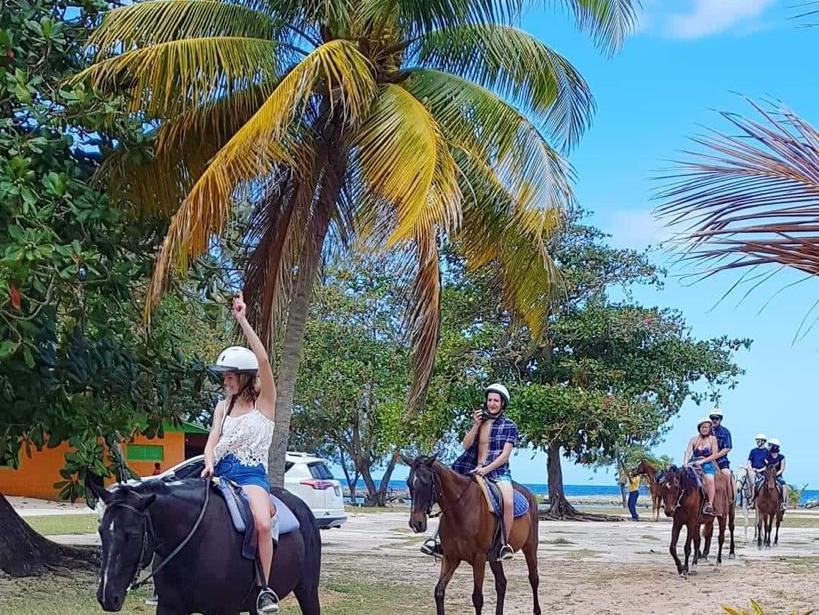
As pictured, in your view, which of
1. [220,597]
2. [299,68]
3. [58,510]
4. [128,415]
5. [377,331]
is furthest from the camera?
[377,331]

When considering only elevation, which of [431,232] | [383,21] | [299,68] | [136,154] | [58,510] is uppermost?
[383,21]

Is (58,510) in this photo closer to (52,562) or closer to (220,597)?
(52,562)

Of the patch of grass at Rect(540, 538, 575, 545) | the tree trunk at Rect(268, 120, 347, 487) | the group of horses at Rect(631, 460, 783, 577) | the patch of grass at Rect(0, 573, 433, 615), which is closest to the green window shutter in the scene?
the patch of grass at Rect(540, 538, 575, 545)

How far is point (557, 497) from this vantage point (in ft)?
104

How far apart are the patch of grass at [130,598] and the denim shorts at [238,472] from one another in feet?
13.5

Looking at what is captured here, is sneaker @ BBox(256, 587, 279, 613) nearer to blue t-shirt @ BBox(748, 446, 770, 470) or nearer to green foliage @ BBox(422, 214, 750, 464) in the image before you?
blue t-shirt @ BBox(748, 446, 770, 470)

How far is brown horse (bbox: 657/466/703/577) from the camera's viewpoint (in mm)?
14516

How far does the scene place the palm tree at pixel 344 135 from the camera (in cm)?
998

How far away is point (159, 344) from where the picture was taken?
11805 mm

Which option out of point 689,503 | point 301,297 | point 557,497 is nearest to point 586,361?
point 557,497

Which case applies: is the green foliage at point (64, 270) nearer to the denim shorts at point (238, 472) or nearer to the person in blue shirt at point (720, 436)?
the denim shorts at point (238, 472)

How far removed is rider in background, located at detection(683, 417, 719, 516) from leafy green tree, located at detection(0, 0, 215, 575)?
7564mm

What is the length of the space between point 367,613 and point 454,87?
580cm

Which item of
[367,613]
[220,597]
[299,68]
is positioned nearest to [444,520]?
[367,613]
